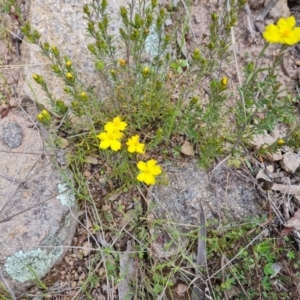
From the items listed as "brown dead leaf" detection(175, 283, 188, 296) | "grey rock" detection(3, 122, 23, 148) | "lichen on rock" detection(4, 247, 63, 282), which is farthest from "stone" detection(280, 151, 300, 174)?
"grey rock" detection(3, 122, 23, 148)

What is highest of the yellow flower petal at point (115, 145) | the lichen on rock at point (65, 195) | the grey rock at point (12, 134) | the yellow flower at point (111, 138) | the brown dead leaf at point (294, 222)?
the yellow flower at point (111, 138)

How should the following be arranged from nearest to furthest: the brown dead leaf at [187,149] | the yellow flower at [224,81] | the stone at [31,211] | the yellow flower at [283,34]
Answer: the yellow flower at [283,34] < the yellow flower at [224,81] < the stone at [31,211] < the brown dead leaf at [187,149]

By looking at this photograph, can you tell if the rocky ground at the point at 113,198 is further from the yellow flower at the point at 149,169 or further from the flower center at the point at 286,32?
the flower center at the point at 286,32

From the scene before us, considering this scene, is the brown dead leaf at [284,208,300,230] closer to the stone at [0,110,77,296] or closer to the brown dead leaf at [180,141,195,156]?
the brown dead leaf at [180,141,195,156]

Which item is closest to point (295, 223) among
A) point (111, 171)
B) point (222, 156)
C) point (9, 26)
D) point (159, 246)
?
point (222, 156)

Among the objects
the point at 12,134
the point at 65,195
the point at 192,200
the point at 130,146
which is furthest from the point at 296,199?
the point at 12,134

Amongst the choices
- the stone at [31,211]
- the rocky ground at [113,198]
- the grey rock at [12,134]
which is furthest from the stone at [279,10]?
the grey rock at [12,134]

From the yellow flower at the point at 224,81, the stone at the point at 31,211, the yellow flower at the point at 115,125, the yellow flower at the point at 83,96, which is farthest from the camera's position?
the stone at the point at 31,211
